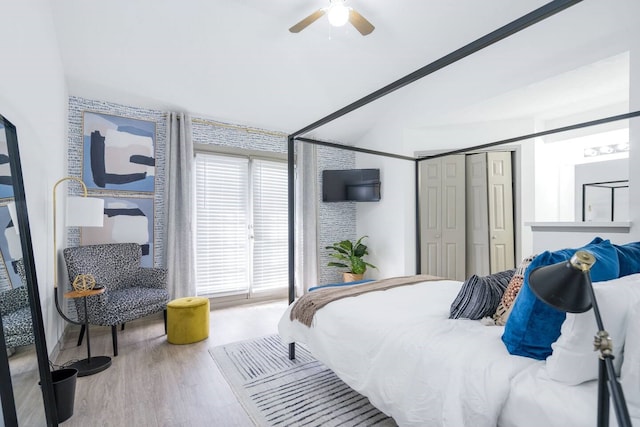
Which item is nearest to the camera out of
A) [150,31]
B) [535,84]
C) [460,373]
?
[460,373]

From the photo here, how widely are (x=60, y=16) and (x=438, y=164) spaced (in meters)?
4.41

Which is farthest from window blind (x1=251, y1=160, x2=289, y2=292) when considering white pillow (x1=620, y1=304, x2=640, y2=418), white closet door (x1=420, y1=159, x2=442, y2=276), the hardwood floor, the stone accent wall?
white pillow (x1=620, y1=304, x2=640, y2=418)

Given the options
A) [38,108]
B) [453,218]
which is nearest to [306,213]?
[453,218]

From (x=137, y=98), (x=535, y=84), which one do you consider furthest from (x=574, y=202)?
(x=137, y=98)

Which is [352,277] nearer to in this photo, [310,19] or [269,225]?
[269,225]

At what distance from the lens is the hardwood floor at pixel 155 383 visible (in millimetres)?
1803

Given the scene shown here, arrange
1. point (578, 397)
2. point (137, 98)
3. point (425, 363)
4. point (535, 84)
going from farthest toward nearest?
1. point (137, 98)
2. point (535, 84)
3. point (425, 363)
4. point (578, 397)

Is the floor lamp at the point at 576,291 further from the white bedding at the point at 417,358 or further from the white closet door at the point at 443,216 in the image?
the white closet door at the point at 443,216

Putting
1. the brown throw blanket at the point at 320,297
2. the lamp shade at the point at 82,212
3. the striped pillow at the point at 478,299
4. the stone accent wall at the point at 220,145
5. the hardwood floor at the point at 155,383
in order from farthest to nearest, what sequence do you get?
the stone accent wall at the point at 220,145 < the lamp shade at the point at 82,212 < the brown throw blanket at the point at 320,297 < the hardwood floor at the point at 155,383 < the striped pillow at the point at 478,299

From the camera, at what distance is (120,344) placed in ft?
9.49

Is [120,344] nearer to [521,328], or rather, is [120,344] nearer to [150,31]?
[150,31]

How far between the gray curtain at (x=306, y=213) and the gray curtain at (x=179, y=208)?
1559mm

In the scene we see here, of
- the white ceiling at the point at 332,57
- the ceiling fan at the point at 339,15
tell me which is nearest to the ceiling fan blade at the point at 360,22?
the ceiling fan at the point at 339,15

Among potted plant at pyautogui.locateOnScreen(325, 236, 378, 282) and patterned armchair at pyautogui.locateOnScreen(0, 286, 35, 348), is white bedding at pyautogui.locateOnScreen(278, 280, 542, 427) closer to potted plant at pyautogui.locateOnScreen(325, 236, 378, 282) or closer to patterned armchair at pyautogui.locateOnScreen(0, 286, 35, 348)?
patterned armchair at pyautogui.locateOnScreen(0, 286, 35, 348)
